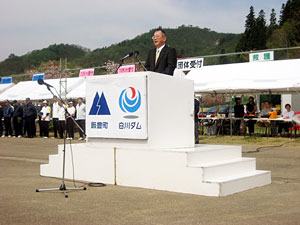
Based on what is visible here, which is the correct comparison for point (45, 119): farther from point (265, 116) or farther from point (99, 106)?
point (99, 106)

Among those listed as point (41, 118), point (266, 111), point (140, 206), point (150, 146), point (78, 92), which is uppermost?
point (78, 92)

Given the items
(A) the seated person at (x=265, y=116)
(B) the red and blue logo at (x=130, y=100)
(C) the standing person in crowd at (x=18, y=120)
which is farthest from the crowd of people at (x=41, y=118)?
(B) the red and blue logo at (x=130, y=100)

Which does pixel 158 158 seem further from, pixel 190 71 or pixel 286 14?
pixel 286 14

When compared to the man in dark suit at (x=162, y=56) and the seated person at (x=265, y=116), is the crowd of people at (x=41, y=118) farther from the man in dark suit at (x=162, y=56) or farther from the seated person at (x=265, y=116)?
the man in dark suit at (x=162, y=56)

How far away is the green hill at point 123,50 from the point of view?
78.4 meters

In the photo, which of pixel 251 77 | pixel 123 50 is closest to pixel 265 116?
pixel 251 77

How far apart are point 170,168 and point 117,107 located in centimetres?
149

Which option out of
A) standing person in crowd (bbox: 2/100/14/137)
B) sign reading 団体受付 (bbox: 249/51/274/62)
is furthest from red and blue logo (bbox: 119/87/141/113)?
standing person in crowd (bbox: 2/100/14/137)

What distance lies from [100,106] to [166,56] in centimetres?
152

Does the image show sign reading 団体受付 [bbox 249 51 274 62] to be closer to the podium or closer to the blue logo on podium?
the podium

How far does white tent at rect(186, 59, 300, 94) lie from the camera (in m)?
18.5

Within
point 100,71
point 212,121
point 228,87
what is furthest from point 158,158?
point 100,71

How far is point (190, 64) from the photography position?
2203 cm

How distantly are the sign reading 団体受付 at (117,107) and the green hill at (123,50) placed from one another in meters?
22.3
